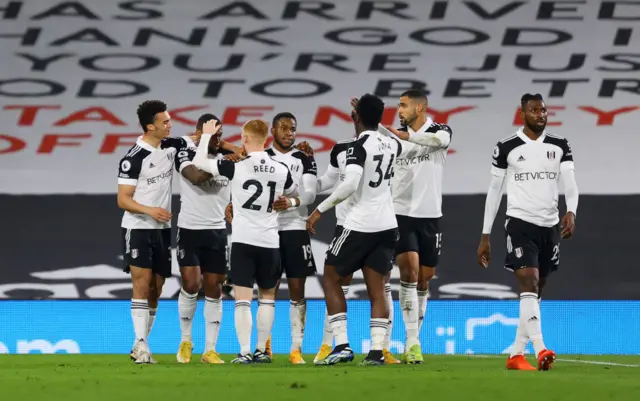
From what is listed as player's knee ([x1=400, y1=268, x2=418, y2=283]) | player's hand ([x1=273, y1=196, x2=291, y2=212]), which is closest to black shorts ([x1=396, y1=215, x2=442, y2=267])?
player's knee ([x1=400, y1=268, x2=418, y2=283])

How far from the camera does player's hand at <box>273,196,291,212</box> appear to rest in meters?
8.09

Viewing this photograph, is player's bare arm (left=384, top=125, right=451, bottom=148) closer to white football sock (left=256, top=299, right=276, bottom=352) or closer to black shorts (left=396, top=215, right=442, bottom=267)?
black shorts (left=396, top=215, right=442, bottom=267)

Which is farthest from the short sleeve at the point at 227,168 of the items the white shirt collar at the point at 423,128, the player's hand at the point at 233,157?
the white shirt collar at the point at 423,128

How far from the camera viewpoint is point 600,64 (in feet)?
49.3

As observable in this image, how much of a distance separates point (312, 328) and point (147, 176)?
4.43 meters

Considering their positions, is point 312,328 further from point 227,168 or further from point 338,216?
point 227,168

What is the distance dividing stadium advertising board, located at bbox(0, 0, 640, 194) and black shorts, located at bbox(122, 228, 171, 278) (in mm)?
5971

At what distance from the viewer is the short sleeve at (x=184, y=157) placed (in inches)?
335

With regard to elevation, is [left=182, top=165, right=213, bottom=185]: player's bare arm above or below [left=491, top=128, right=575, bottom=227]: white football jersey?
below

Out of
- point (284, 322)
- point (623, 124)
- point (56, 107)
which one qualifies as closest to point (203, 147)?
point (284, 322)

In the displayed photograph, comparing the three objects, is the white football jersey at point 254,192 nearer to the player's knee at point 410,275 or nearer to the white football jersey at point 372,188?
the white football jersey at point 372,188

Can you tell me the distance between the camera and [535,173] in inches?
308

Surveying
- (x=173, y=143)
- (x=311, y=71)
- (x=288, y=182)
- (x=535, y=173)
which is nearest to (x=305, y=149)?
(x=288, y=182)

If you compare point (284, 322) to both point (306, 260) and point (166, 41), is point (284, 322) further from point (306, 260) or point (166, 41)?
point (166, 41)
